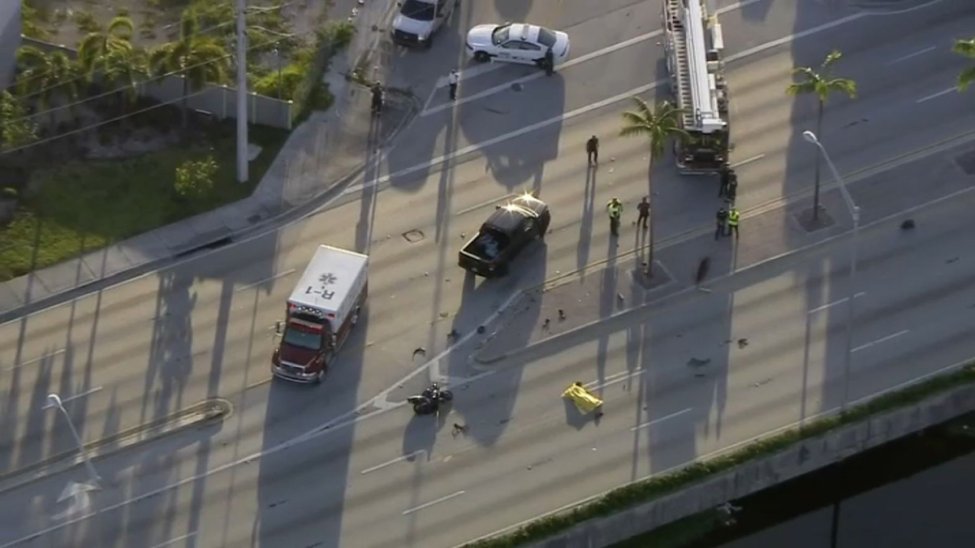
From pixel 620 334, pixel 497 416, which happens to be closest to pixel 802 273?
pixel 620 334

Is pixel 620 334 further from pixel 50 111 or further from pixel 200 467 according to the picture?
pixel 50 111

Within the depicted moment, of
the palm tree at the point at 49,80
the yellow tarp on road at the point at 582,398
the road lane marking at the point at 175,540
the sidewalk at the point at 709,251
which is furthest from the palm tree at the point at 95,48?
the yellow tarp on road at the point at 582,398

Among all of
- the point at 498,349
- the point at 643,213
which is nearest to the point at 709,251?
the point at 643,213

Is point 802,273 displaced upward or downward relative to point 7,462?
upward

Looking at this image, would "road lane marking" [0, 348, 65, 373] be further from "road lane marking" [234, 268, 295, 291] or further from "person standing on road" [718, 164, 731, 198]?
"person standing on road" [718, 164, 731, 198]

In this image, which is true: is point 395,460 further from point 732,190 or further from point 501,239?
point 732,190

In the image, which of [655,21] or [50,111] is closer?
[50,111]
